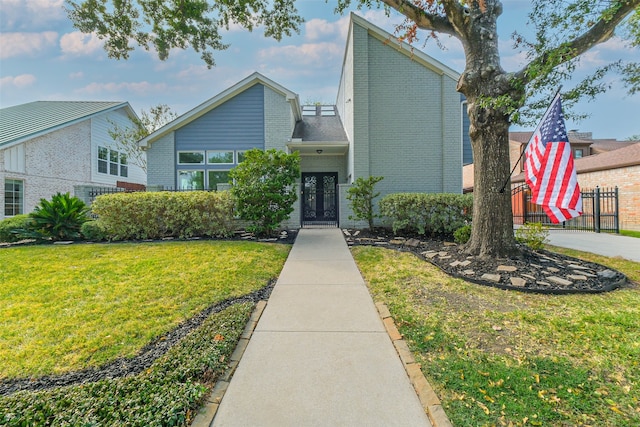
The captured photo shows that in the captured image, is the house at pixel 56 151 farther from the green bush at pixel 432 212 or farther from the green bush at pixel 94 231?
the green bush at pixel 432 212

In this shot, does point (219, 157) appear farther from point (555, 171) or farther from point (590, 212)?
point (590, 212)

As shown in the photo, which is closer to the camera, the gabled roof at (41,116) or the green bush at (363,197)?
the green bush at (363,197)

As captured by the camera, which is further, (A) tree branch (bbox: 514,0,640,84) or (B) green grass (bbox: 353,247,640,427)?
(A) tree branch (bbox: 514,0,640,84)

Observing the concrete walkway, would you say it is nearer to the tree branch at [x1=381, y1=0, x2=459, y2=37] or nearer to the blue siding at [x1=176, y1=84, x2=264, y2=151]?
the tree branch at [x1=381, y1=0, x2=459, y2=37]

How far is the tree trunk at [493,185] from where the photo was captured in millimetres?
5387

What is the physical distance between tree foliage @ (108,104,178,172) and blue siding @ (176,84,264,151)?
7.86 meters

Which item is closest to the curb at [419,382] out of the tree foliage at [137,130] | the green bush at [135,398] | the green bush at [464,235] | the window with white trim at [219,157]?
the green bush at [135,398]

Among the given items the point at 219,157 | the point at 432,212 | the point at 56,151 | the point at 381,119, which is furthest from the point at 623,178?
the point at 56,151

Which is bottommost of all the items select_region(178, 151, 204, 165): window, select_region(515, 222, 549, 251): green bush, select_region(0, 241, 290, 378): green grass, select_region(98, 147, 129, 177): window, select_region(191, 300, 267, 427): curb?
select_region(191, 300, 267, 427): curb

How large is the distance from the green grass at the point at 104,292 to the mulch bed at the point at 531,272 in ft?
11.1

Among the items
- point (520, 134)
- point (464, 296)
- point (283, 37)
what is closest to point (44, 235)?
point (283, 37)

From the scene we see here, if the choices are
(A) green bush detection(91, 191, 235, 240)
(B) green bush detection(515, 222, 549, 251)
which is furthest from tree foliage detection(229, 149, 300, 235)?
(B) green bush detection(515, 222, 549, 251)

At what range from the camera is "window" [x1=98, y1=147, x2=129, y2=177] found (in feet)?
58.0

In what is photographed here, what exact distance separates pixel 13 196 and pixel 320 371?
1806 cm
